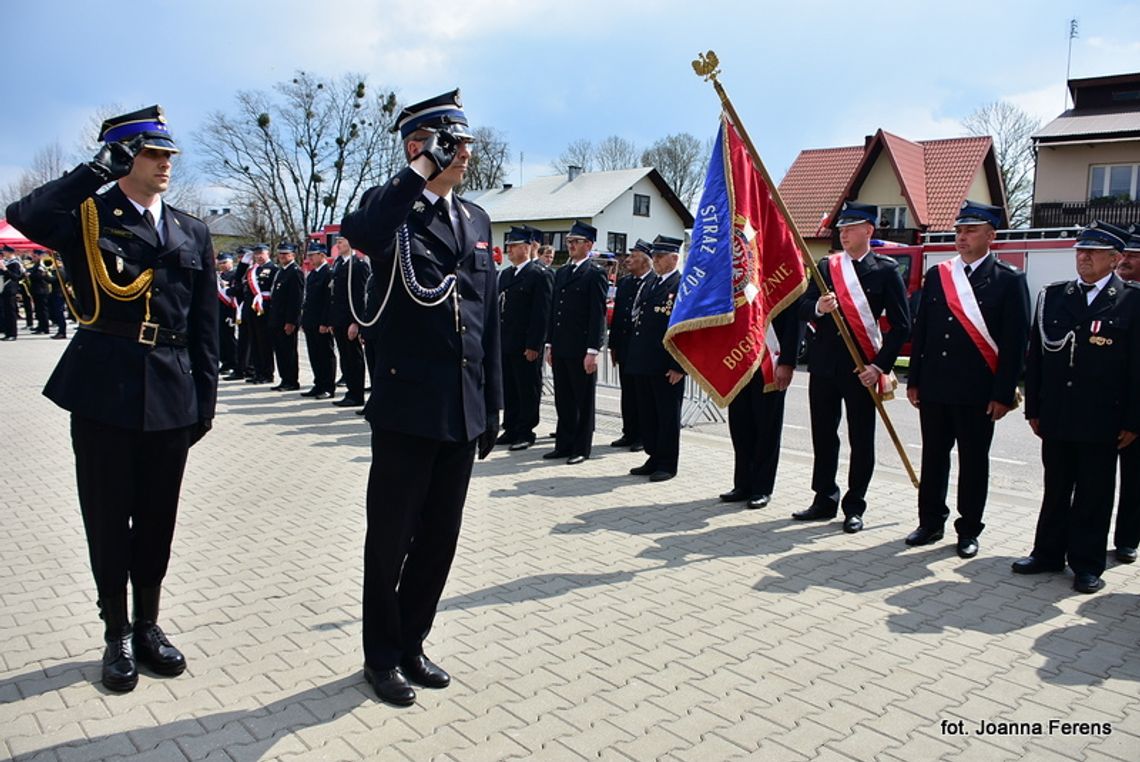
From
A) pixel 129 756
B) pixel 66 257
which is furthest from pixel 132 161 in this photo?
pixel 129 756

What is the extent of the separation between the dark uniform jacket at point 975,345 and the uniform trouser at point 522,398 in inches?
158

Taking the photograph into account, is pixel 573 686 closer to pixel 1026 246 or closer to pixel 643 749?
pixel 643 749

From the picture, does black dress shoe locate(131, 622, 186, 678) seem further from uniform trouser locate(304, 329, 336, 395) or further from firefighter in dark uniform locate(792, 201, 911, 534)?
uniform trouser locate(304, 329, 336, 395)

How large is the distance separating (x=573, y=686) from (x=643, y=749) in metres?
0.55

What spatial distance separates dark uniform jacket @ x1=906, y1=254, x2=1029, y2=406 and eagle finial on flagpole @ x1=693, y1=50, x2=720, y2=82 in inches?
74.3

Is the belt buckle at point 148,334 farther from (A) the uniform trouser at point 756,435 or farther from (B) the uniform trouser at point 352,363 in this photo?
(B) the uniform trouser at point 352,363

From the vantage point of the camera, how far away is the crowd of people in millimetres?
3379

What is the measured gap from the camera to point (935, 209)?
111ft

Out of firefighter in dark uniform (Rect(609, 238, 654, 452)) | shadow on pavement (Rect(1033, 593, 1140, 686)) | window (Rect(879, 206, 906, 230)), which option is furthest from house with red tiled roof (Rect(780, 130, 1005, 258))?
shadow on pavement (Rect(1033, 593, 1140, 686))

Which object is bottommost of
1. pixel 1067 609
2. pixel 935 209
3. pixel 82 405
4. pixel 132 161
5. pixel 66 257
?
pixel 1067 609

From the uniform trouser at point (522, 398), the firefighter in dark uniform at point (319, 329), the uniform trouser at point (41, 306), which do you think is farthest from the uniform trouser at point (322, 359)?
the uniform trouser at point (41, 306)

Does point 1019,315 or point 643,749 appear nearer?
point 643,749

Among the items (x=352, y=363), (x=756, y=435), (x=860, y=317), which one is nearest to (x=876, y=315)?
(x=860, y=317)

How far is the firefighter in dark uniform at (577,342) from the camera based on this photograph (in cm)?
829
